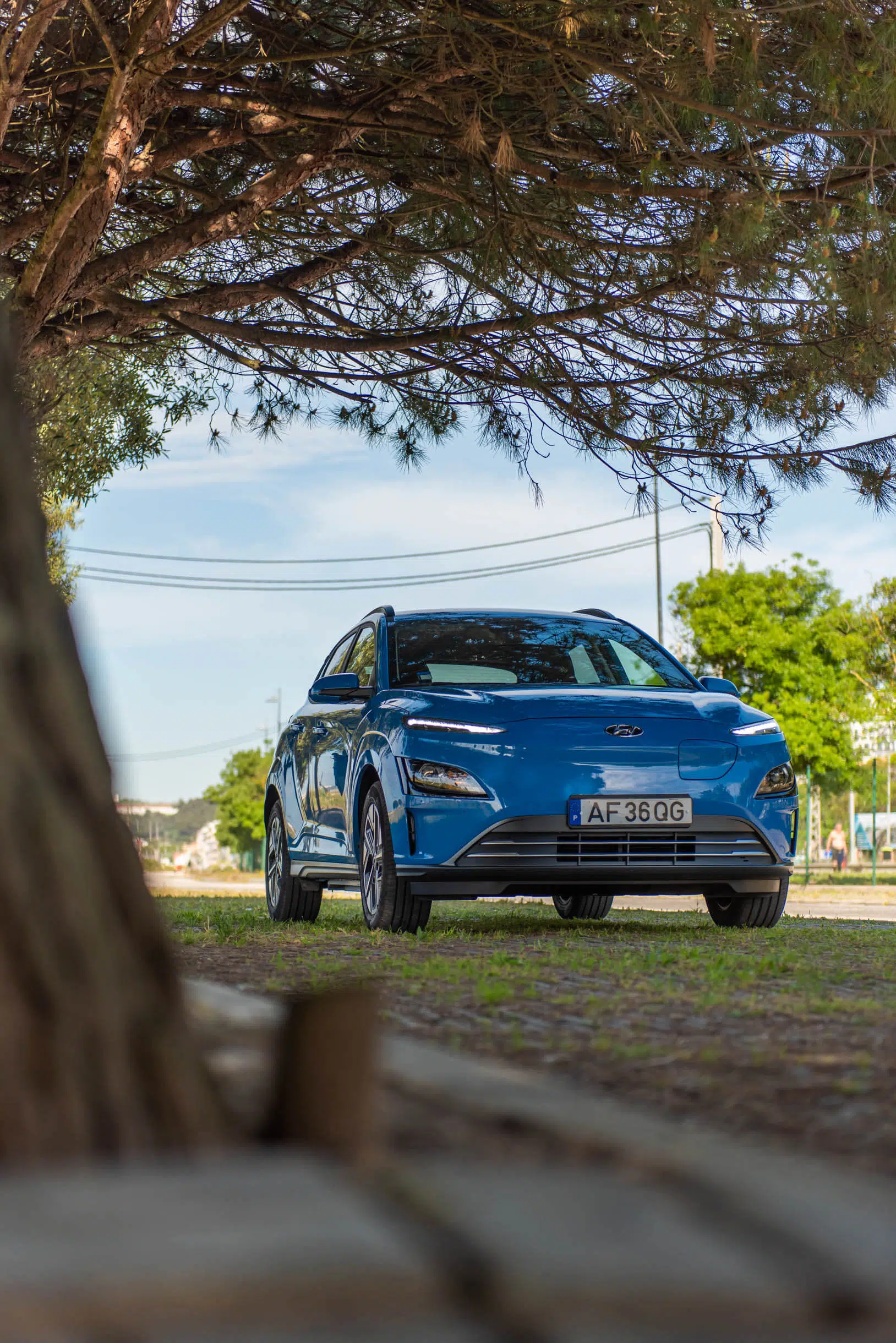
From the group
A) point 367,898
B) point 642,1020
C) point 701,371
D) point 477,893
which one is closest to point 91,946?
point 642,1020

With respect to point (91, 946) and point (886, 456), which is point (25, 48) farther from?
point (91, 946)

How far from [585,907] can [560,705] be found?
3.97 m

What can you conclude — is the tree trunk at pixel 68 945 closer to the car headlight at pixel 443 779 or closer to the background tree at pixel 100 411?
the car headlight at pixel 443 779

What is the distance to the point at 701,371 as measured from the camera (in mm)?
11062

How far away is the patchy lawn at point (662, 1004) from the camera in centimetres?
291

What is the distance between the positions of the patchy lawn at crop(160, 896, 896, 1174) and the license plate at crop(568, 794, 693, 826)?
0.56m

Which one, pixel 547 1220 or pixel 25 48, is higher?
pixel 25 48

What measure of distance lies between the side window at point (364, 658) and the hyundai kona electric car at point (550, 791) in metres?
0.19

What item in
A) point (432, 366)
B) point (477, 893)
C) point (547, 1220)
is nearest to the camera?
point (547, 1220)

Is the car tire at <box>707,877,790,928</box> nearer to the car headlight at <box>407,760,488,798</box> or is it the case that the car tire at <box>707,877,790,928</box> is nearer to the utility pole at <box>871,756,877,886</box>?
the car headlight at <box>407,760,488,798</box>

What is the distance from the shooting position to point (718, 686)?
8609 mm

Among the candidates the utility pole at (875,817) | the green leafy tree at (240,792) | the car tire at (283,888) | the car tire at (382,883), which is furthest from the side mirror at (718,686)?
the green leafy tree at (240,792)

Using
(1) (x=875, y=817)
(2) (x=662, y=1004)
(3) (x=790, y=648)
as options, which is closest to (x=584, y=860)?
(2) (x=662, y=1004)

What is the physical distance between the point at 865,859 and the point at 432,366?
56.7m
